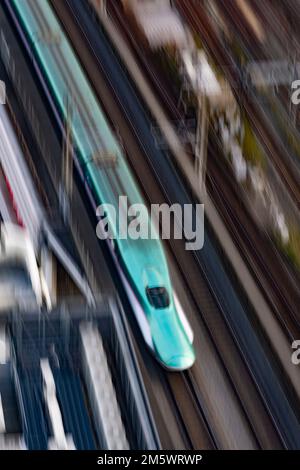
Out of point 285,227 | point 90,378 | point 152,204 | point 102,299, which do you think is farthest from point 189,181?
point 90,378

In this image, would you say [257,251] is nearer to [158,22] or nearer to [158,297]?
[158,297]

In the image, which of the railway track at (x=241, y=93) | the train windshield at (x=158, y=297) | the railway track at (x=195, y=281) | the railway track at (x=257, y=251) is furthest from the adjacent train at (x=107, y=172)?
the railway track at (x=241, y=93)

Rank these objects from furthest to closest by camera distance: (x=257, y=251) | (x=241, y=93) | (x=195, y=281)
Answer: (x=241, y=93)
(x=257, y=251)
(x=195, y=281)

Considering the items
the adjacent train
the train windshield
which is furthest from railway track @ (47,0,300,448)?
the train windshield

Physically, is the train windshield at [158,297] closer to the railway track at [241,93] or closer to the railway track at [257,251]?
the railway track at [257,251]

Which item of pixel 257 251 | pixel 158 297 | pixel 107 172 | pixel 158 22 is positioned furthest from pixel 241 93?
pixel 158 297

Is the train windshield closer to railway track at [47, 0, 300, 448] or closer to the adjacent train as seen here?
the adjacent train

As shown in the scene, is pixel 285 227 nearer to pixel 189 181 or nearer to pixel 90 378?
pixel 189 181
